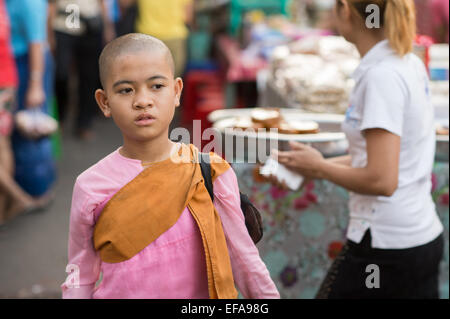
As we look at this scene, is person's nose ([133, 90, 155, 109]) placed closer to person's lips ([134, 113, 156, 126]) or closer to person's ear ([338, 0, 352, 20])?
person's lips ([134, 113, 156, 126])

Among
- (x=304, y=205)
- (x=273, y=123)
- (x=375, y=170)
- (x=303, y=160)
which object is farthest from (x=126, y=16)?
(x=375, y=170)

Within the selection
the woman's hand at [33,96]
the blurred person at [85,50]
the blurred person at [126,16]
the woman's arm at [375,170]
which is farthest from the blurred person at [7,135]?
the blurred person at [126,16]

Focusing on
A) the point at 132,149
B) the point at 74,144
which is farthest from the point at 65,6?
the point at 132,149

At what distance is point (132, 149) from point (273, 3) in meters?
6.53

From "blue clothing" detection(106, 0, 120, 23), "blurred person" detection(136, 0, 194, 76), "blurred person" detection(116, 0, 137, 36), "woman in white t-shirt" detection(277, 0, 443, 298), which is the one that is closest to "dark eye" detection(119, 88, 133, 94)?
"woman in white t-shirt" detection(277, 0, 443, 298)

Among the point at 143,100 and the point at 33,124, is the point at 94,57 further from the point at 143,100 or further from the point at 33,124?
the point at 143,100

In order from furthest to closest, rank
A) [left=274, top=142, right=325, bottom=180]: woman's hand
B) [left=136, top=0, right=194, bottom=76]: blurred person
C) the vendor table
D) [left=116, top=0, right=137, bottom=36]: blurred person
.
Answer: [left=116, top=0, right=137, bottom=36]: blurred person
[left=136, top=0, right=194, bottom=76]: blurred person
the vendor table
[left=274, top=142, right=325, bottom=180]: woman's hand

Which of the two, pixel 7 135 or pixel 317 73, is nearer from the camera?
pixel 317 73

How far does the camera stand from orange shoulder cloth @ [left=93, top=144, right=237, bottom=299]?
131cm

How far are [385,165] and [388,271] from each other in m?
0.39

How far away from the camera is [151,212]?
131cm

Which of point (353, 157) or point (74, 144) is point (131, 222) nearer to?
point (353, 157)

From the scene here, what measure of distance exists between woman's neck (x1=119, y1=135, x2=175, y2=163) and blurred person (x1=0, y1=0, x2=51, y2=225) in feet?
9.53

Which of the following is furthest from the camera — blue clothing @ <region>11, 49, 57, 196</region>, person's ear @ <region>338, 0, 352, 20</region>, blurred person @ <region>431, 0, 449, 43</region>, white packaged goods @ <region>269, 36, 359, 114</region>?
blurred person @ <region>431, 0, 449, 43</region>
